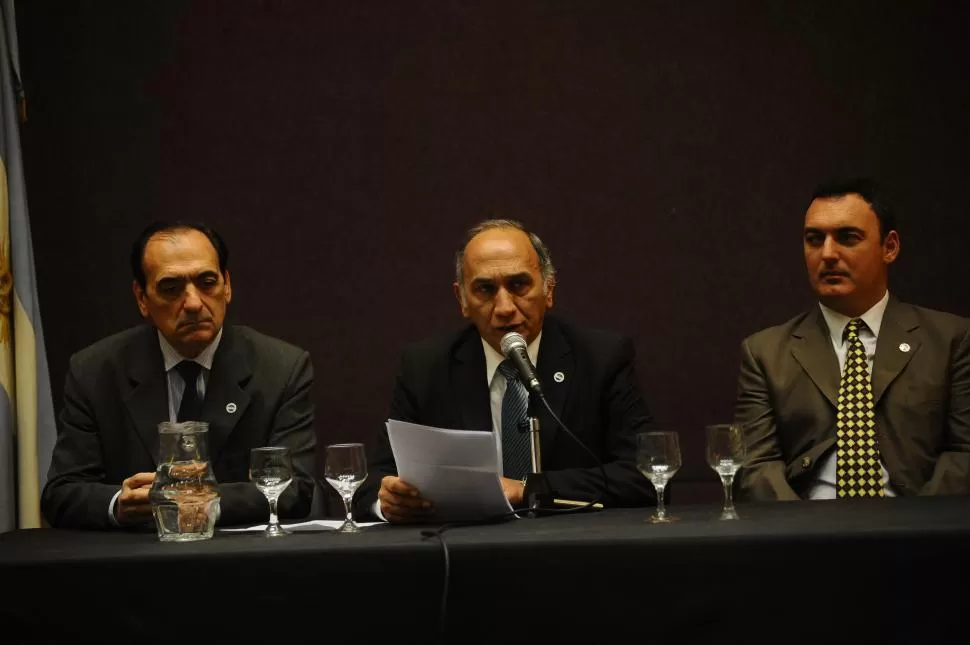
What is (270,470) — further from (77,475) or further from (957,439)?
(957,439)

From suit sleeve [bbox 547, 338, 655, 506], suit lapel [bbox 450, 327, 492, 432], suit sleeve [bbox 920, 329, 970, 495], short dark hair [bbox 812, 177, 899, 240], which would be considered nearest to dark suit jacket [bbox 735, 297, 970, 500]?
suit sleeve [bbox 920, 329, 970, 495]

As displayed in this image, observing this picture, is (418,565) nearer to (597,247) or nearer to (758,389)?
(758,389)

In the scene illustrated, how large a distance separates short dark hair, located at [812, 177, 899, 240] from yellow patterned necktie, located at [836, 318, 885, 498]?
44cm

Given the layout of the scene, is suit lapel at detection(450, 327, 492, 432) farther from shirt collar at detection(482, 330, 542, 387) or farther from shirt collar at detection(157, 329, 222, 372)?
shirt collar at detection(157, 329, 222, 372)

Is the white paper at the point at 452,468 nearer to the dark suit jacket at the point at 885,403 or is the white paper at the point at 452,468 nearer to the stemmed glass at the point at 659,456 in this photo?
the stemmed glass at the point at 659,456

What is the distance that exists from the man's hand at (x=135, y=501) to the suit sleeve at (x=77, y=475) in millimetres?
128

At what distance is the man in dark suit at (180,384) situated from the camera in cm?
317

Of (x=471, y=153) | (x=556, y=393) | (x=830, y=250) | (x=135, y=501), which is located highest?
(x=471, y=153)

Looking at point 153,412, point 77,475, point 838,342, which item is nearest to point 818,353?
point 838,342

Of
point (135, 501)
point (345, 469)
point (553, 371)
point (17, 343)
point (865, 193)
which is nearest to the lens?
point (345, 469)

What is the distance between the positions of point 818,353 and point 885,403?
0.81 feet

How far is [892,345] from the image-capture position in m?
3.28

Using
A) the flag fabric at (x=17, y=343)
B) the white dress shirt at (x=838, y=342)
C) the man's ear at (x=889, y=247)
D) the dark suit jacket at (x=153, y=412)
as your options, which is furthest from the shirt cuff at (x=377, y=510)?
the man's ear at (x=889, y=247)

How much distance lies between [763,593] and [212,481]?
46.0 inches
